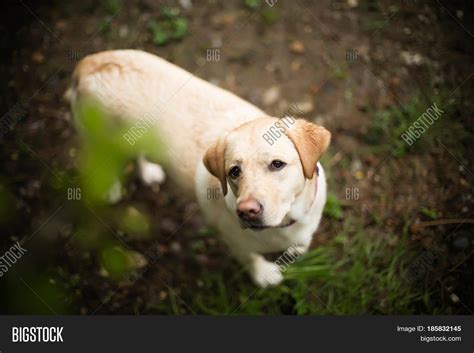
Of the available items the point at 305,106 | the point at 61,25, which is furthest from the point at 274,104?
the point at 61,25

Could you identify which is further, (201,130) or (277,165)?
(201,130)

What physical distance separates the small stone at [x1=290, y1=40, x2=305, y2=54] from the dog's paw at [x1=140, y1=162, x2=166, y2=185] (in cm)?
168

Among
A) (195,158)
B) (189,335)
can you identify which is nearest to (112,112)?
(195,158)

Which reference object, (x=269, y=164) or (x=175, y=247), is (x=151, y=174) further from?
(x=269, y=164)

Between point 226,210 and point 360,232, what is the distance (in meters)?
1.29

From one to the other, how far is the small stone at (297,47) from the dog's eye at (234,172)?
2.04m

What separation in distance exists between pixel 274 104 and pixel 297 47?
0.62 metres

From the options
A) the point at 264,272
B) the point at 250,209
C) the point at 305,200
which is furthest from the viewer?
the point at 264,272

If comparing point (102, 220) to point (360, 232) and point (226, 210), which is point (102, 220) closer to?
point (226, 210)

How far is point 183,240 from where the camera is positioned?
11.7ft

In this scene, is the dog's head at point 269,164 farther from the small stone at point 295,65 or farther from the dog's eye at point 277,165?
the small stone at point 295,65

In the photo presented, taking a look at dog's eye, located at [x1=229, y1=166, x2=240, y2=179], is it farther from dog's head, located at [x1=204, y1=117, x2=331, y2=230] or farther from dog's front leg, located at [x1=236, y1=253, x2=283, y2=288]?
dog's front leg, located at [x1=236, y1=253, x2=283, y2=288]

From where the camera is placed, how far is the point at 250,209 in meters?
2.13

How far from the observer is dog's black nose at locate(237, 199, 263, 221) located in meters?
2.13
